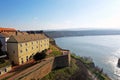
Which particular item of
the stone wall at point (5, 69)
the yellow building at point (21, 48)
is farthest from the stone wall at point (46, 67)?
the yellow building at point (21, 48)

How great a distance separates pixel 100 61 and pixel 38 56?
4484 cm

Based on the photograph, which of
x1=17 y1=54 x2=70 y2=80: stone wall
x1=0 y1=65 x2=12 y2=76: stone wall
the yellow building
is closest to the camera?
x1=17 y1=54 x2=70 y2=80: stone wall

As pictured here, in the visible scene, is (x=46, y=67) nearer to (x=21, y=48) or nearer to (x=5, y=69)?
(x=21, y=48)

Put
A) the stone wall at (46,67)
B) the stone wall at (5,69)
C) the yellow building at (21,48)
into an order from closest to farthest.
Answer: the stone wall at (46,67) → the stone wall at (5,69) → the yellow building at (21,48)

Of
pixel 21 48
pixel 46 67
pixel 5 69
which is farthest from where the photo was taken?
pixel 46 67

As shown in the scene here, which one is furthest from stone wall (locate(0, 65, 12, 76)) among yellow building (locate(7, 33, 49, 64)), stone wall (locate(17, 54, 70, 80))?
stone wall (locate(17, 54, 70, 80))

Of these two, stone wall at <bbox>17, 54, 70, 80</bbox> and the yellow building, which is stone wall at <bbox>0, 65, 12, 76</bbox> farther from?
stone wall at <bbox>17, 54, 70, 80</bbox>

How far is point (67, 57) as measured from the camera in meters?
46.7

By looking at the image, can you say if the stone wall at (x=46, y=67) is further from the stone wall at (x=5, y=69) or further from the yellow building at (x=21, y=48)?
the yellow building at (x=21, y=48)

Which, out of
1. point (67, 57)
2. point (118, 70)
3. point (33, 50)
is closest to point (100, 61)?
point (118, 70)

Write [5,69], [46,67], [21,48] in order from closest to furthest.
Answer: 1. [5,69]
2. [21,48]
3. [46,67]

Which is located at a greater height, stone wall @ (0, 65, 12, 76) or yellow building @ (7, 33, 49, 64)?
yellow building @ (7, 33, 49, 64)

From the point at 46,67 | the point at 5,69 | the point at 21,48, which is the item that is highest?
the point at 21,48

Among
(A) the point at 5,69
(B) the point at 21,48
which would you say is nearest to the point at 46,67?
(B) the point at 21,48
